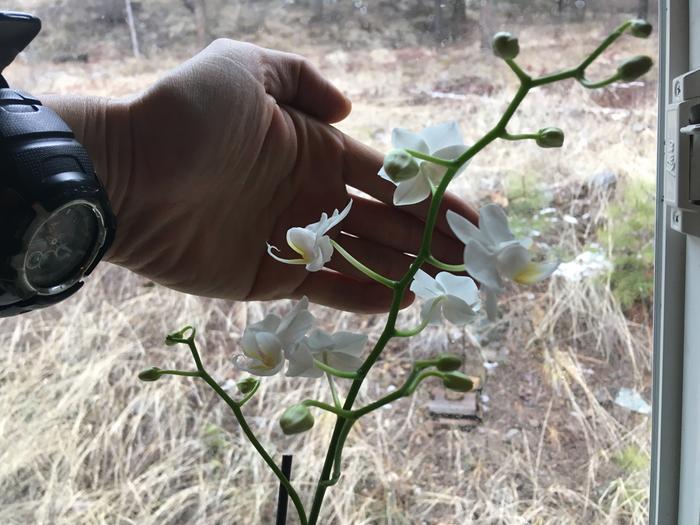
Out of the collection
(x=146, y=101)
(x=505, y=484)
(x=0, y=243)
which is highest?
(x=146, y=101)

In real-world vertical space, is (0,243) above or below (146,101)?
below

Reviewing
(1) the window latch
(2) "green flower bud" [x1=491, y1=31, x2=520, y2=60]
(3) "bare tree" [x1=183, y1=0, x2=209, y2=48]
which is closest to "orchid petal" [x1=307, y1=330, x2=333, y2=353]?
(2) "green flower bud" [x1=491, y1=31, x2=520, y2=60]

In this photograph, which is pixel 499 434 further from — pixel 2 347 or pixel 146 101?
pixel 2 347

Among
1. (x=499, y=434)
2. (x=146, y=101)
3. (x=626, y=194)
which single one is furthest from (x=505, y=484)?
(x=146, y=101)

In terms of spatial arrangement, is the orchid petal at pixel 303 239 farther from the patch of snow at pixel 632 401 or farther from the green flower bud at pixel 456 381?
the patch of snow at pixel 632 401

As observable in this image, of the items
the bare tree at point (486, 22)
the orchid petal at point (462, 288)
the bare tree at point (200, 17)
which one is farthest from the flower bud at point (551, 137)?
the bare tree at point (200, 17)

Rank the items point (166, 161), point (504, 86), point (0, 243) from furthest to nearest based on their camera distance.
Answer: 1. point (504, 86)
2. point (166, 161)
3. point (0, 243)

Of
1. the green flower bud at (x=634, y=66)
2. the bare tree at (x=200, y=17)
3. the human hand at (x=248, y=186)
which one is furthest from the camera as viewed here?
the bare tree at (x=200, y=17)
